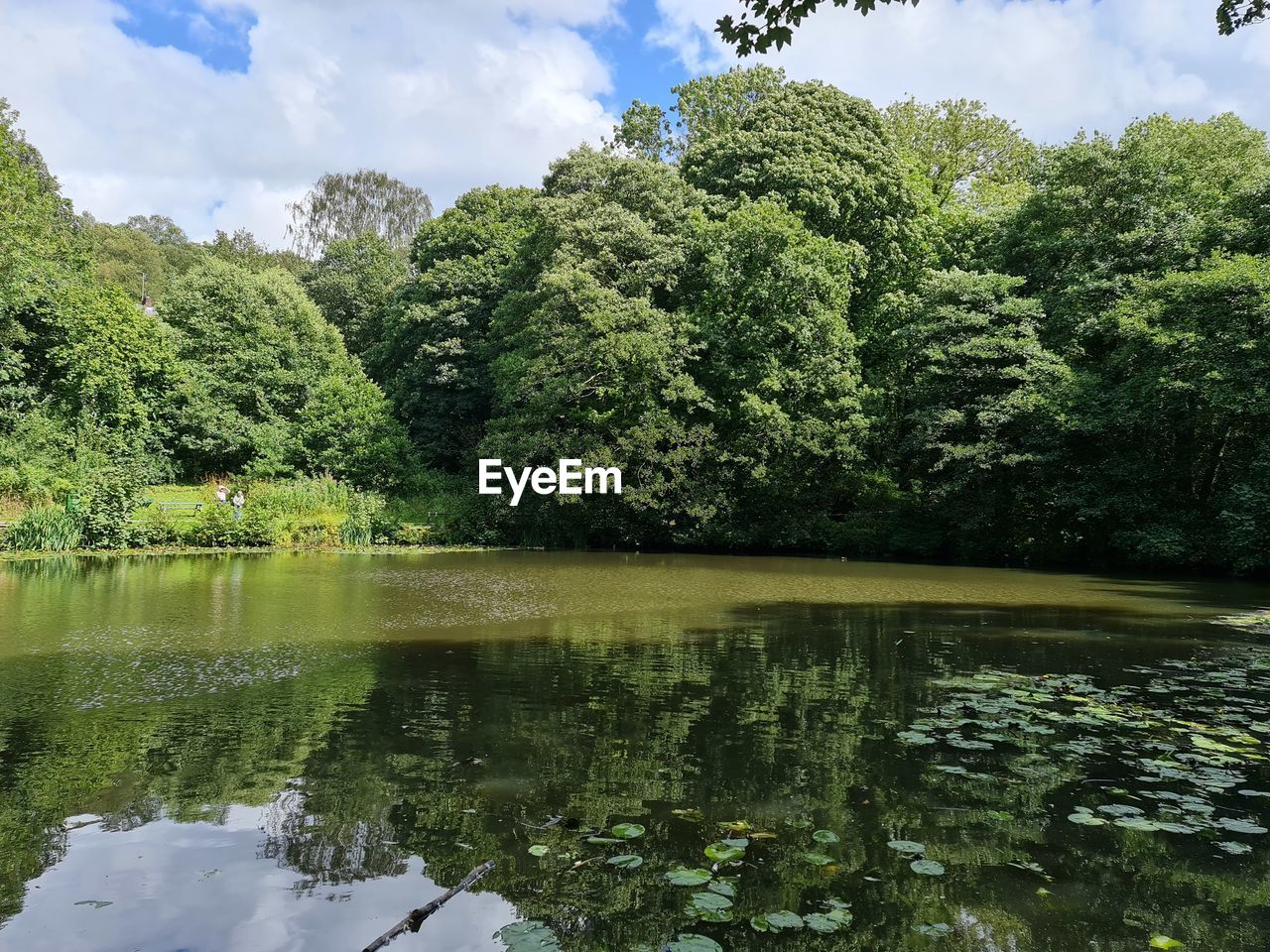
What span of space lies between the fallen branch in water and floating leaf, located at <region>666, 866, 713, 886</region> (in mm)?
862

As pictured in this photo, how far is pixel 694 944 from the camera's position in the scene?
3238mm

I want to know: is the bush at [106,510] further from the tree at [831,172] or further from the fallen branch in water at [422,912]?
the tree at [831,172]

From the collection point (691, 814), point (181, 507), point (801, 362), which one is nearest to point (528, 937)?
point (691, 814)

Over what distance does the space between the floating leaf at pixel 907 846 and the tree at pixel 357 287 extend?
45.5 metres

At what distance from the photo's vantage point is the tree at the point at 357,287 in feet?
159

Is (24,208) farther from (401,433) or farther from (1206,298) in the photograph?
(1206,298)

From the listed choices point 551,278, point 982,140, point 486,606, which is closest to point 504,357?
point 551,278

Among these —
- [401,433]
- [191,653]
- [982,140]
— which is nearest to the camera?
[191,653]

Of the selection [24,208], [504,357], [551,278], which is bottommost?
[504,357]

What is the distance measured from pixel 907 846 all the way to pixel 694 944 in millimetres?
1484

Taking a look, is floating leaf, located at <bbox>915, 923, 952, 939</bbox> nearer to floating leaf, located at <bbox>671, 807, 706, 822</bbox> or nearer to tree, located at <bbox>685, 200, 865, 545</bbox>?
floating leaf, located at <bbox>671, 807, 706, 822</bbox>

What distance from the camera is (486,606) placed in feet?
42.5

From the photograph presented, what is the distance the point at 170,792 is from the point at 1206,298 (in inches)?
927

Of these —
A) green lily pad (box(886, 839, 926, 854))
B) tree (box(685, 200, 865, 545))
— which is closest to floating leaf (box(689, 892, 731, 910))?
green lily pad (box(886, 839, 926, 854))
